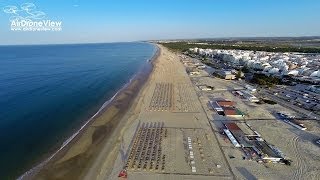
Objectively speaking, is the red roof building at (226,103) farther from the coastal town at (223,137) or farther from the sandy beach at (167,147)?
the sandy beach at (167,147)

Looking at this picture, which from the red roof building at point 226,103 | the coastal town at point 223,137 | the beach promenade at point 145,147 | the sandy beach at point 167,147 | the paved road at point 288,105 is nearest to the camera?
the sandy beach at point 167,147

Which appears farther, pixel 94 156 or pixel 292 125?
pixel 292 125

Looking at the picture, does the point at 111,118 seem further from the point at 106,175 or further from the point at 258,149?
the point at 258,149

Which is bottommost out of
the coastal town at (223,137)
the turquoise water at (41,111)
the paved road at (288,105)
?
the paved road at (288,105)

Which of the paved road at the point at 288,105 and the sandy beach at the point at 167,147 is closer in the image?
the sandy beach at the point at 167,147

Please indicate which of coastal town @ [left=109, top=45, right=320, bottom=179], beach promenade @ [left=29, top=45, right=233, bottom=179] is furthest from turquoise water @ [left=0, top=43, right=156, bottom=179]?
coastal town @ [left=109, top=45, right=320, bottom=179]

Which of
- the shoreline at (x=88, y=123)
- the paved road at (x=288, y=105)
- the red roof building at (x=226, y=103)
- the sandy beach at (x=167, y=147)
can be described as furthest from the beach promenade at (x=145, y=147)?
the paved road at (x=288, y=105)

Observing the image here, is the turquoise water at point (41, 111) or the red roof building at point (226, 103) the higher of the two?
the turquoise water at point (41, 111)

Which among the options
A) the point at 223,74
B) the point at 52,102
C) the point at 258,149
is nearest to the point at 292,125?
the point at 258,149

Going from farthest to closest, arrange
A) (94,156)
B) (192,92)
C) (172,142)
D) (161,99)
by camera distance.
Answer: (192,92), (161,99), (172,142), (94,156)
